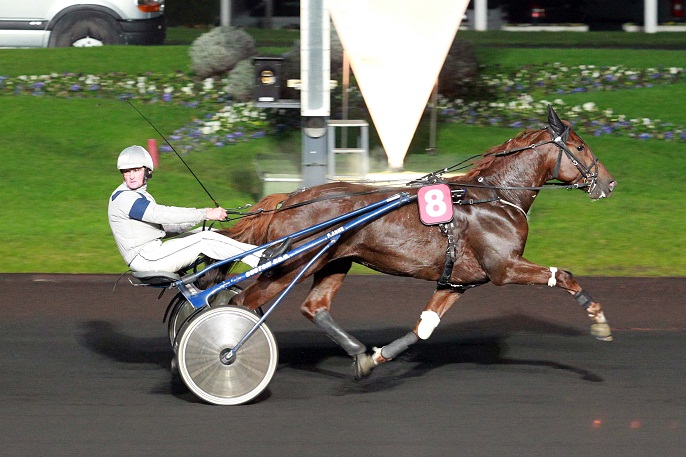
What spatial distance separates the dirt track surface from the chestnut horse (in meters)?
0.42

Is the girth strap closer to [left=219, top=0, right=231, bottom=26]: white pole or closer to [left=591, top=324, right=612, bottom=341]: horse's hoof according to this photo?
[left=591, top=324, right=612, bottom=341]: horse's hoof

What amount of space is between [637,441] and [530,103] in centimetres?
1082

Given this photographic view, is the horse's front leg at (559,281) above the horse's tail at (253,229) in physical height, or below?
below

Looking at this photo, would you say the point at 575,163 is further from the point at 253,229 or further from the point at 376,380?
the point at 253,229

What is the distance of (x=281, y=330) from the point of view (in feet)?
26.2

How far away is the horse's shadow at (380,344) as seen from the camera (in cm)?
678

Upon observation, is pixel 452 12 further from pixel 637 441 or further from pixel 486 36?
pixel 486 36

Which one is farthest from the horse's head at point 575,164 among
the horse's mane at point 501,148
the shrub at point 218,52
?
the shrub at point 218,52

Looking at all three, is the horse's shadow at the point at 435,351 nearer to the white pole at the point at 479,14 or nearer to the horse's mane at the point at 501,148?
the horse's mane at the point at 501,148

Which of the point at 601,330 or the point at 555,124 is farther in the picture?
the point at 555,124

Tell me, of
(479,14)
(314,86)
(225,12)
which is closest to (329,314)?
(314,86)

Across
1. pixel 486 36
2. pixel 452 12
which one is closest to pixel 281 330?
pixel 452 12

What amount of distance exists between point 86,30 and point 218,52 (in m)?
3.01

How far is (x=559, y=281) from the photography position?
6.42 meters
